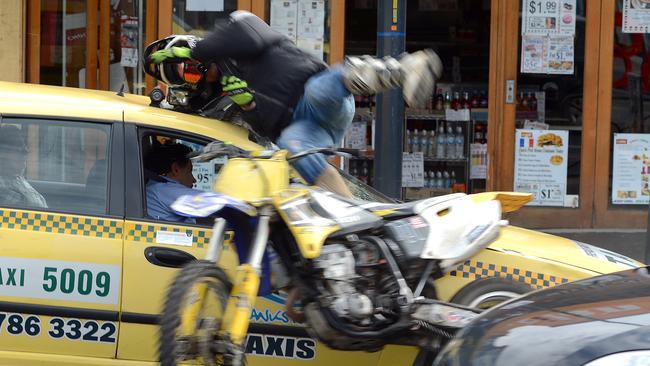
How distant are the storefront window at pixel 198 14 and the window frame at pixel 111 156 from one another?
539 centimetres

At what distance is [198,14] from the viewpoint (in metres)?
10.5

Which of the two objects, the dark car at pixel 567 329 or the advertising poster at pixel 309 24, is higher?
the advertising poster at pixel 309 24

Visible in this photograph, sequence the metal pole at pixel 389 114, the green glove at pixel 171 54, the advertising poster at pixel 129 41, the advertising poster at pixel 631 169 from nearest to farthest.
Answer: the green glove at pixel 171 54, the metal pole at pixel 389 114, the advertising poster at pixel 631 169, the advertising poster at pixel 129 41

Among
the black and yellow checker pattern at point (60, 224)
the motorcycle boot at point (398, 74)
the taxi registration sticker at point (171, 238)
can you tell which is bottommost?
the taxi registration sticker at point (171, 238)

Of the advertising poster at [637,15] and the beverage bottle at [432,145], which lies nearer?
the advertising poster at [637,15]

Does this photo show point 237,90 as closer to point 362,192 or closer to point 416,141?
point 362,192

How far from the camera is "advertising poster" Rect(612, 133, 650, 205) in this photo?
34.1ft

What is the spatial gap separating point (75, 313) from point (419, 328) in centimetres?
160

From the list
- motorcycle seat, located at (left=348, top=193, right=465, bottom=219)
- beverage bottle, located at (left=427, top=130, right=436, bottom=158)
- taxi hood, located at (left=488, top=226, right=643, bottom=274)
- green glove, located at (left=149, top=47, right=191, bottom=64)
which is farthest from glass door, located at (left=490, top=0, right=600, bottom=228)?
motorcycle seat, located at (left=348, top=193, right=465, bottom=219)

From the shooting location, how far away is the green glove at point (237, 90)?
222 inches

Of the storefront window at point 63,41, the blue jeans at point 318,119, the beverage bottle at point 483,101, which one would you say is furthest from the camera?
the storefront window at point 63,41

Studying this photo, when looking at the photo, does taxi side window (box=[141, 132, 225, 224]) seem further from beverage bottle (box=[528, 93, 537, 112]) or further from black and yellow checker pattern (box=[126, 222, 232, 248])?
beverage bottle (box=[528, 93, 537, 112])

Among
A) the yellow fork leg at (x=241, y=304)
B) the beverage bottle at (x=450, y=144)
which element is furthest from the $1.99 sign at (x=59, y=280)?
the beverage bottle at (x=450, y=144)

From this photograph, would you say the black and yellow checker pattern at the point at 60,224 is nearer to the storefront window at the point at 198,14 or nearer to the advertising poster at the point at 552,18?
the storefront window at the point at 198,14
